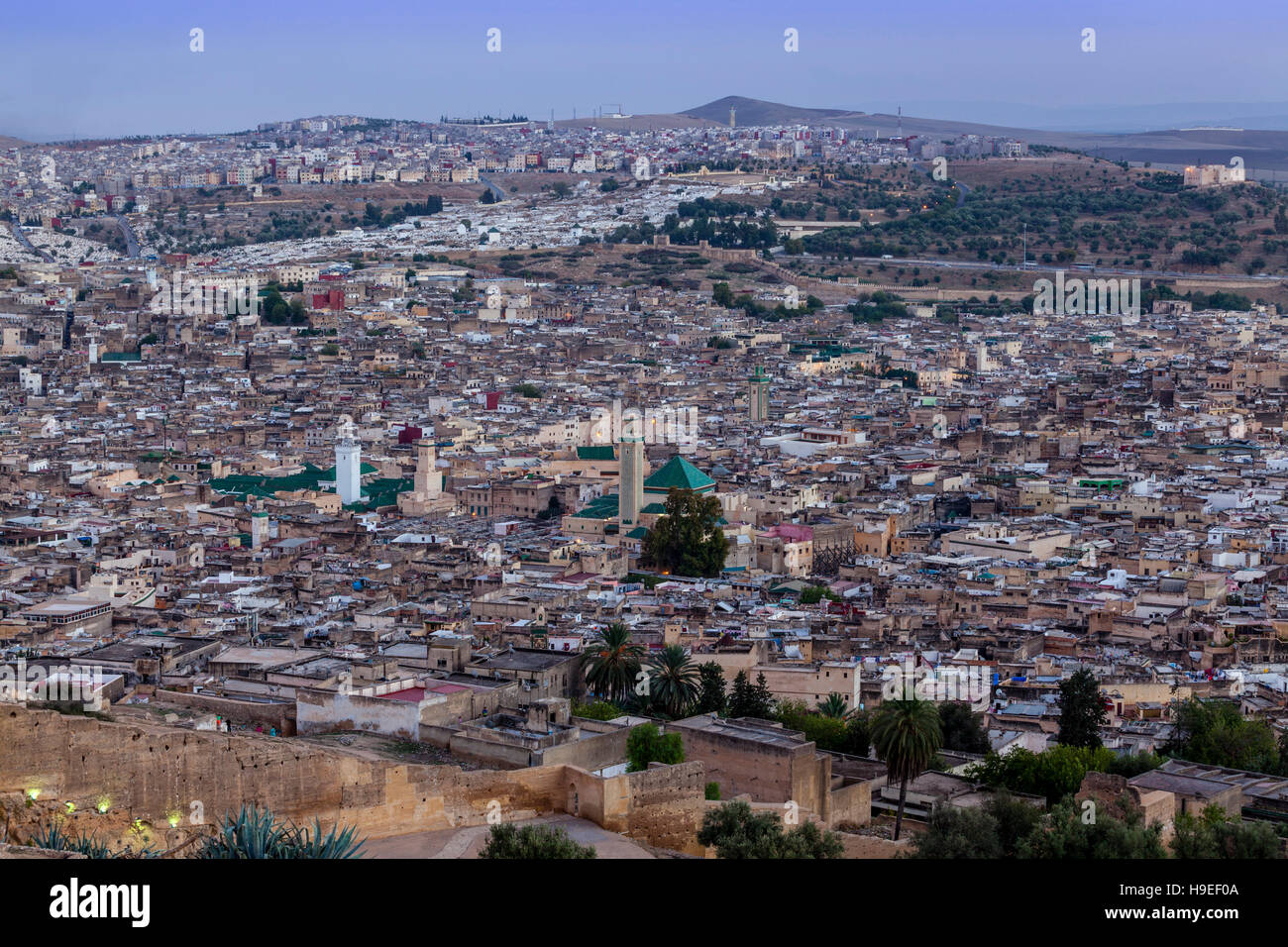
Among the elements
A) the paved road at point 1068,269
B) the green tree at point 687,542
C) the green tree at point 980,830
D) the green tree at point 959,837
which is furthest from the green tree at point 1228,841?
the paved road at point 1068,269

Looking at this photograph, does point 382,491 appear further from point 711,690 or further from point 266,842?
point 266,842

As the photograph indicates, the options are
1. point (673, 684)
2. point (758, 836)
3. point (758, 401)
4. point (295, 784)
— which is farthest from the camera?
point (758, 401)

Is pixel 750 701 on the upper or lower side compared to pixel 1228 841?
lower

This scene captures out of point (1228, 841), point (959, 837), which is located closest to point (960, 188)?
point (1228, 841)

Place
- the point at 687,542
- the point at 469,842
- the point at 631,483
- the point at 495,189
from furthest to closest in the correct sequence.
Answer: the point at 495,189 < the point at 631,483 < the point at 687,542 < the point at 469,842

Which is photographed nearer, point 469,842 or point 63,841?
point 63,841

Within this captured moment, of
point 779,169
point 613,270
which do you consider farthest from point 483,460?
point 779,169

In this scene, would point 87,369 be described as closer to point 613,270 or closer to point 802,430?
point 802,430
